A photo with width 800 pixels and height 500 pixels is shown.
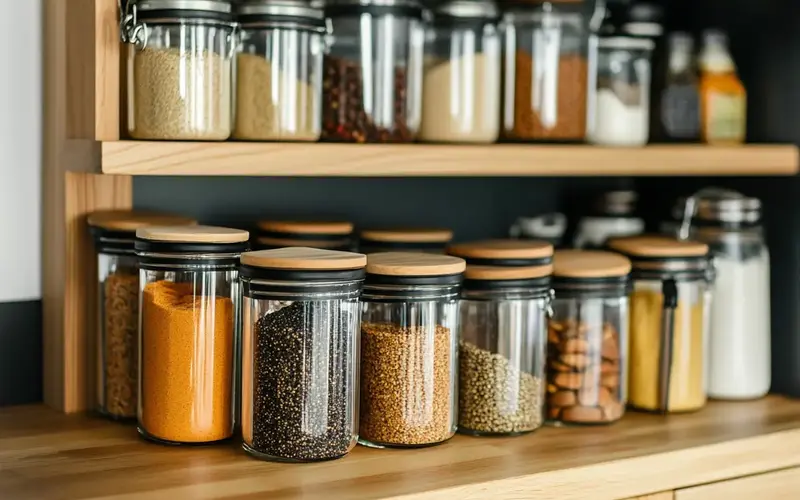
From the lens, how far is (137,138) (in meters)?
1.46

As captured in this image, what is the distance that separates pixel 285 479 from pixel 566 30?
0.81m

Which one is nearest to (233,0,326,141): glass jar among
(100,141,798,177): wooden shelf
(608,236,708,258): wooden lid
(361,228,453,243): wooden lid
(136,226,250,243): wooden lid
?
(100,141,798,177): wooden shelf

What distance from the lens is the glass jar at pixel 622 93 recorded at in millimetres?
1787

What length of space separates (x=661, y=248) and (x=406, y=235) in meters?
0.39

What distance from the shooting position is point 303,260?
4.48ft

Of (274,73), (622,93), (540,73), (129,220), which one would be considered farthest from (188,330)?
(622,93)

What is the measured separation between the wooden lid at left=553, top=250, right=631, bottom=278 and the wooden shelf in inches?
5.2

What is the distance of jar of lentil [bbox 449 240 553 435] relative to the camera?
5.08ft

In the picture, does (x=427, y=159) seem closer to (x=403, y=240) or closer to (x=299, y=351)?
(x=403, y=240)

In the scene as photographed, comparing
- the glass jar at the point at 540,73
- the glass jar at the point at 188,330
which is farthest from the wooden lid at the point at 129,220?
the glass jar at the point at 540,73

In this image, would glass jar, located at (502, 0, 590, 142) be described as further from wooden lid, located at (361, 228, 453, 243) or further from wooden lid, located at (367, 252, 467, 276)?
wooden lid, located at (367, 252, 467, 276)

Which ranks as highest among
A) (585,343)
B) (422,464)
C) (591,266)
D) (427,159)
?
(427,159)

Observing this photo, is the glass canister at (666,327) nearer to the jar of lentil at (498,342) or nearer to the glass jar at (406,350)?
the jar of lentil at (498,342)

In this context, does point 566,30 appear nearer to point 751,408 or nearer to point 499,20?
point 499,20
